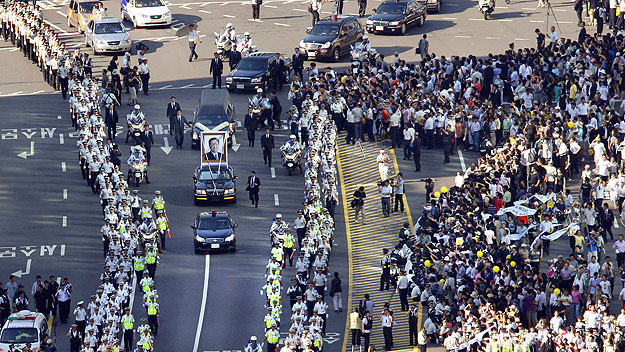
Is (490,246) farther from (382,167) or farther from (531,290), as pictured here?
(382,167)

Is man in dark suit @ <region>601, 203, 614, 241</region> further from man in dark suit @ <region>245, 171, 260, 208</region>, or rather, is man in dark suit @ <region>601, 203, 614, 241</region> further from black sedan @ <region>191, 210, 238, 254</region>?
man in dark suit @ <region>245, 171, 260, 208</region>

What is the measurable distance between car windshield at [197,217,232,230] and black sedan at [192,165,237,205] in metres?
3.63

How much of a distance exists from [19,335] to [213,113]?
58.3 feet

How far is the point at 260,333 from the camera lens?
47.3m

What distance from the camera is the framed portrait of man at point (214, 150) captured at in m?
57.5

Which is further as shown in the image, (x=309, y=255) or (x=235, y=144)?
(x=235, y=144)

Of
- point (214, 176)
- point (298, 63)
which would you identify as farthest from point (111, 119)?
point (298, 63)

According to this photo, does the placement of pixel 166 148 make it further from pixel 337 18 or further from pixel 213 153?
pixel 337 18

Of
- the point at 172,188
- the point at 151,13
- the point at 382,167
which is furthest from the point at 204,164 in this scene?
the point at 151,13

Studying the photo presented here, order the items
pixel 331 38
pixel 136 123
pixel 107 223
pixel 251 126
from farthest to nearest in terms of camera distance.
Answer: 1. pixel 331 38
2. pixel 251 126
3. pixel 136 123
4. pixel 107 223

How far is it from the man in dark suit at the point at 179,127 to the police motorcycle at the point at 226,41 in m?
9.76

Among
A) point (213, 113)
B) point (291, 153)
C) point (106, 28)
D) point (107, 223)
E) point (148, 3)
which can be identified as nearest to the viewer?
point (107, 223)

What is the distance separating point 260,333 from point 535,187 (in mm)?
12073

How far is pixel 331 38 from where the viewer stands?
71.1 metres
